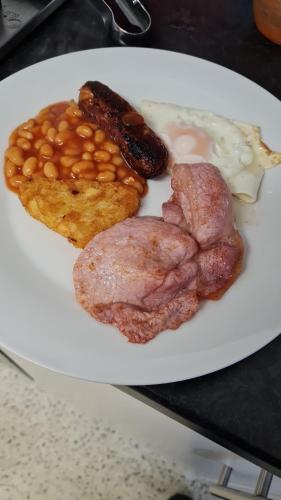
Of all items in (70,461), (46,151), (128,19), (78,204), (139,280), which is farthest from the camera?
(70,461)

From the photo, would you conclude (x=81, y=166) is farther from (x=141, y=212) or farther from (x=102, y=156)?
(x=141, y=212)

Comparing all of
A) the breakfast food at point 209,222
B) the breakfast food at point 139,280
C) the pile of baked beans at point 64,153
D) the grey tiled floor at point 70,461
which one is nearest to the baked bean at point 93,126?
the pile of baked beans at point 64,153

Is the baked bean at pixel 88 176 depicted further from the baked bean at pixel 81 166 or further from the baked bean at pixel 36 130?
the baked bean at pixel 36 130

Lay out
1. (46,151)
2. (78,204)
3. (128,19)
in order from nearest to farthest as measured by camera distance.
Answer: (78,204)
(46,151)
(128,19)

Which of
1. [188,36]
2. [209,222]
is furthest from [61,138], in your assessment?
[188,36]

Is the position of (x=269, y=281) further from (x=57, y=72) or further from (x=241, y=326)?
(x=57, y=72)

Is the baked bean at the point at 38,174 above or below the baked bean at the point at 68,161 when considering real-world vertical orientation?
below
